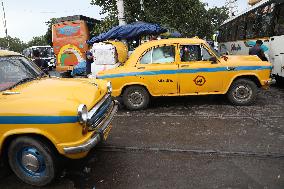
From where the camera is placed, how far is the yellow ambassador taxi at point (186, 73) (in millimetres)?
8188

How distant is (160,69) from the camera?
26.9 ft

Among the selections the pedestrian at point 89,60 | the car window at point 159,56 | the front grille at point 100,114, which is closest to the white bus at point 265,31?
the car window at point 159,56

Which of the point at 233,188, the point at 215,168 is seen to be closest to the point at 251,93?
the point at 215,168

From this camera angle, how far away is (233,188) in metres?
4.15

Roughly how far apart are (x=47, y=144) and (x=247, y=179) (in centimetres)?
278

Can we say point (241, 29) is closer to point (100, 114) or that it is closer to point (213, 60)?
point (213, 60)

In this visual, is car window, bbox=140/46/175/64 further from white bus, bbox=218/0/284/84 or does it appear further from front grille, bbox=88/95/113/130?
white bus, bbox=218/0/284/84

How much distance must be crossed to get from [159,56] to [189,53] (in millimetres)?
785

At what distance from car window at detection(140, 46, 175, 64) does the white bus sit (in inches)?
173

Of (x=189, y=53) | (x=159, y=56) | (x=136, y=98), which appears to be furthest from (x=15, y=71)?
(x=189, y=53)

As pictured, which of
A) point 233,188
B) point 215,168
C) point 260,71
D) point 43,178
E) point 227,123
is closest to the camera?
point 233,188

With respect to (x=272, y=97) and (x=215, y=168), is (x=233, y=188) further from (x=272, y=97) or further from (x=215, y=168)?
(x=272, y=97)

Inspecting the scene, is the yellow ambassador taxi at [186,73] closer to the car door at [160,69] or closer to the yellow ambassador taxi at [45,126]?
the car door at [160,69]

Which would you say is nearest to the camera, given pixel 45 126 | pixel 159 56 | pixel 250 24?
pixel 45 126
